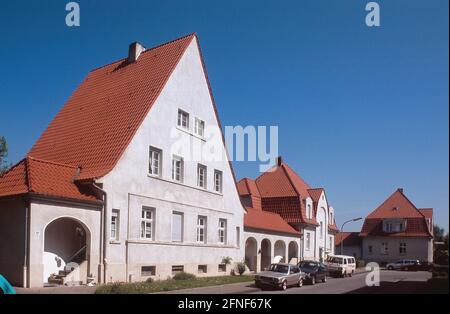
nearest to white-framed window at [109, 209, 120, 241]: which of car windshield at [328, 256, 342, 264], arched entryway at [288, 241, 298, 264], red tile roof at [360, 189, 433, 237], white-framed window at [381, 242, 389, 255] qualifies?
car windshield at [328, 256, 342, 264]

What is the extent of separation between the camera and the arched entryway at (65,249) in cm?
2133

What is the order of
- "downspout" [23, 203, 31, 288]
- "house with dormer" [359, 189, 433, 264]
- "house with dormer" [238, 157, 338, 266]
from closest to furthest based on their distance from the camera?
Result: 1. "downspout" [23, 203, 31, 288]
2. "house with dormer" [238, 157, 338, 266]
3. "house with dormer" [359, 189, 433, 264]

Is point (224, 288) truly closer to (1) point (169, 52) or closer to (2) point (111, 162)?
(2) point (111, 162)

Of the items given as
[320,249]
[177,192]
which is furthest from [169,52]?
[320,249]

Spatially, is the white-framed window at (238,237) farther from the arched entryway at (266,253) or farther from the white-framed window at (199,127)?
the white-framed window at (199,127)

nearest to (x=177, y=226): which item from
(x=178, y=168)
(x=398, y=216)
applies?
(x=178, y=168)

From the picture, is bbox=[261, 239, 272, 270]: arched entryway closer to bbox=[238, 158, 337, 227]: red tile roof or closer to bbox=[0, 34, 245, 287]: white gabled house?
bbox=[0, 34, 245, 287]: white gabled house

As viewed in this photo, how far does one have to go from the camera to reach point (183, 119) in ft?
95.9

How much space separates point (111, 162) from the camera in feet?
77.2

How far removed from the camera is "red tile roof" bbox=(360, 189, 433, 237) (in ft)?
215

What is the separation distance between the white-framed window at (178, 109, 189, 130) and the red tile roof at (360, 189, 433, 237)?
46.0m
